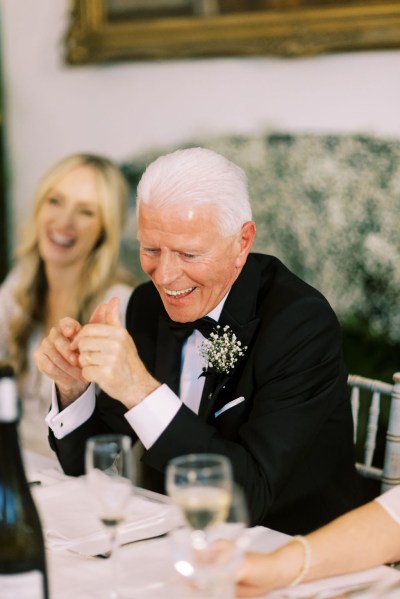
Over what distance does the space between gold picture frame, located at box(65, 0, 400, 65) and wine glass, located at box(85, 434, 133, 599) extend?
2.18 m

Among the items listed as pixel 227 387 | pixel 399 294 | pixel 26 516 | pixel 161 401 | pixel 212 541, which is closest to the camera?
pixel 212 541

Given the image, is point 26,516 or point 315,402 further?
point 315,402

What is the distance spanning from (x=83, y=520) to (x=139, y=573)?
25cm

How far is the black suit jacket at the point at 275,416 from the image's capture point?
5.79 feet

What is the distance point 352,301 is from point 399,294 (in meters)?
0.19

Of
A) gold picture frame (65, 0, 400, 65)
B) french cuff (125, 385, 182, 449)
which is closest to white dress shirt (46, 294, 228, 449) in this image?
french cuff (125, 385, 182, 449)

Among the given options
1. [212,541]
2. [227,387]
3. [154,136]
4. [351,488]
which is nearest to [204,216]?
[227,387]

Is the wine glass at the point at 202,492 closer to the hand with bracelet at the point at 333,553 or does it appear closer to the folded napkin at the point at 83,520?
the hand with bracelet at the point at 333,553

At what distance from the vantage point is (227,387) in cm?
199

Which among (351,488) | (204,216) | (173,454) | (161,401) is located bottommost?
(351,488)

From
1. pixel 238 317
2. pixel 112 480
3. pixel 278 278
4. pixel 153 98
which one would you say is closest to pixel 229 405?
pixel 238 317

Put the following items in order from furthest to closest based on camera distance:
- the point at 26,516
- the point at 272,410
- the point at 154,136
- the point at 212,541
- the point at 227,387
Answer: the point at 154,136, the point at 227,387, the point at 272,410, the point at 26,516, the point at 212,541

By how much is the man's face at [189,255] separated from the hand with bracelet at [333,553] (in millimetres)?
690

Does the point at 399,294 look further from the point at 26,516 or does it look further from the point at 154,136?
the point at 26,516
